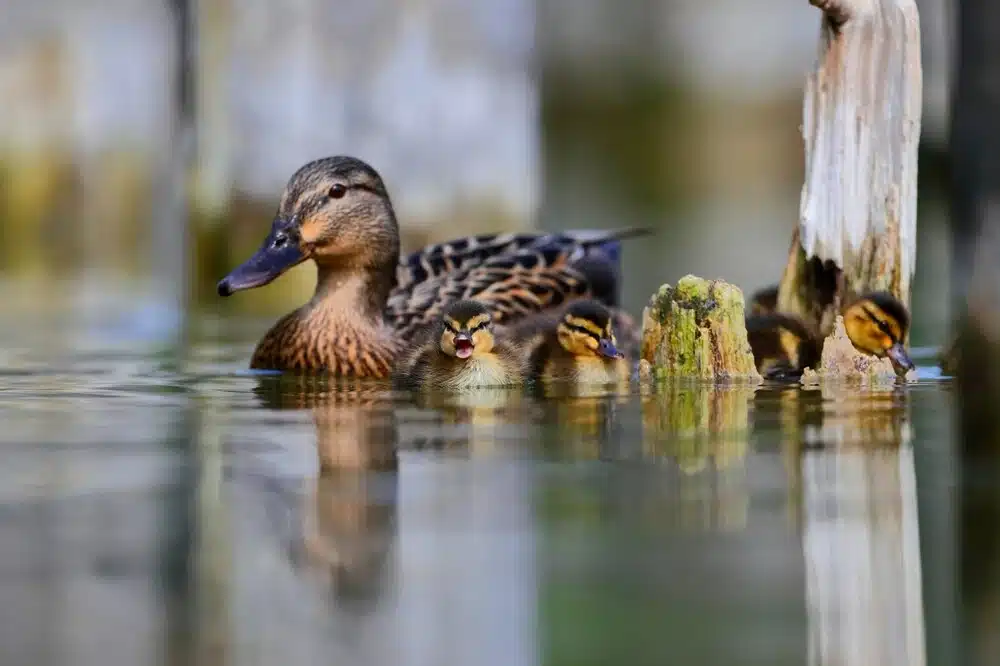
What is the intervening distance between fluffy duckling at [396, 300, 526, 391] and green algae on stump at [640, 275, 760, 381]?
1.19 feet

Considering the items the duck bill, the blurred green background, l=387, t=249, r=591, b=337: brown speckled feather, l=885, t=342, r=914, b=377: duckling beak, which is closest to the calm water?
l=885, t=342, r=914, b=377: duckling beak

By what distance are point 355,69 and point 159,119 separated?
171 cm

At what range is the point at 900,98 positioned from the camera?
4.40 m

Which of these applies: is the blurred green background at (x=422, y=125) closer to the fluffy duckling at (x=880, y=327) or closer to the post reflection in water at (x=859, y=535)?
the fluffy duckling at (x=880, y=327)

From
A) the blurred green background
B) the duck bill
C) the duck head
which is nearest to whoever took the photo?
the duck bill

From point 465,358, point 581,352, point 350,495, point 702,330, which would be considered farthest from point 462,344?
point 350,495

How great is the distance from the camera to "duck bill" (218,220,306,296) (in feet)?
14.6

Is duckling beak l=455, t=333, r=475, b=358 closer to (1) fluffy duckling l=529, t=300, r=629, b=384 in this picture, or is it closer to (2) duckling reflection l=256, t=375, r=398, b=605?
(2) duckling reflection l=256, t=375, r=398, b=605

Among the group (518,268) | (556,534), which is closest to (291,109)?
(518,268)

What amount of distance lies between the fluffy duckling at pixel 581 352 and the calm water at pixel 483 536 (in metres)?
0.65

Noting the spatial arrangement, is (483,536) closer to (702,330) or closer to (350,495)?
(350,495)

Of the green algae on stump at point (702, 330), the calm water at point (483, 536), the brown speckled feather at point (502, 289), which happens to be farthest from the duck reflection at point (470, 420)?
the brown speckled feather at point (502, 289)

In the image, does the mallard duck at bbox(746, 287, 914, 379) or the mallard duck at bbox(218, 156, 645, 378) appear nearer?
the mallard duck at bbox(746, 287, 914, 379)

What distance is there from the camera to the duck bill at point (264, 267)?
446cm
